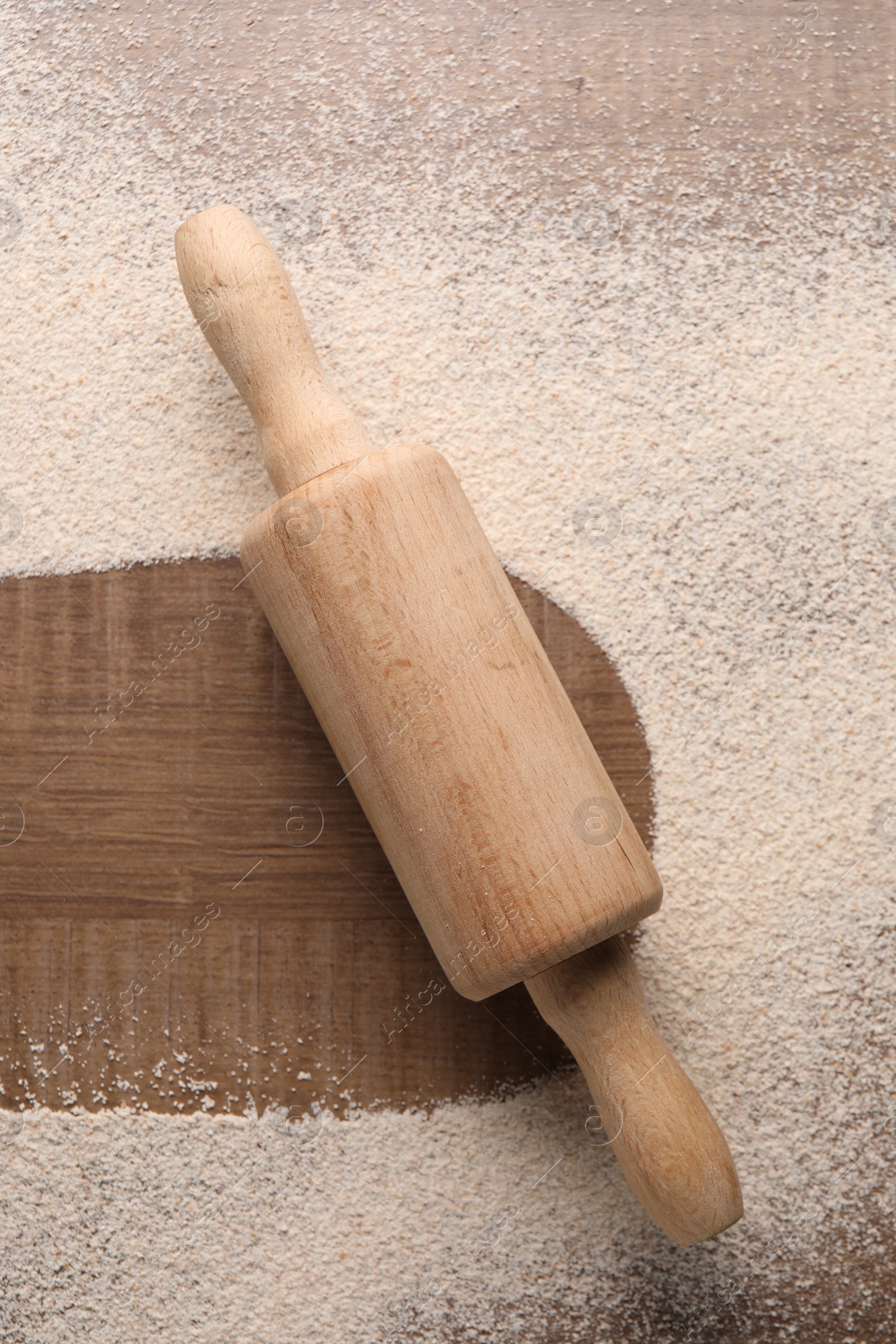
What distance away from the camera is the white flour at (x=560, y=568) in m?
0.77

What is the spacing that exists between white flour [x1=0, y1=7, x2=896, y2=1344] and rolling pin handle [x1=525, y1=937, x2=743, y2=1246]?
0.08 metres

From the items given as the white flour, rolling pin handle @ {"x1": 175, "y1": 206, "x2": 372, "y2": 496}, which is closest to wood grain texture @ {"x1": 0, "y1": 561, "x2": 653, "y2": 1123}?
the white flour

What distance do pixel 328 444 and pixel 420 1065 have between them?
1.71 feet

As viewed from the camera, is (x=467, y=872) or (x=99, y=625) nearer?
(x=467, y=872)

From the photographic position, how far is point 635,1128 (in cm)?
68

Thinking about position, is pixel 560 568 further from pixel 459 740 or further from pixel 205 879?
pixel 205 879

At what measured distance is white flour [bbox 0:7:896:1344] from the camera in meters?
0.77

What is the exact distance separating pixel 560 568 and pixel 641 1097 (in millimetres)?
422

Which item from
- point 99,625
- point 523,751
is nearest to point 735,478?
point 523,751

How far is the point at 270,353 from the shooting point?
0.70 metres

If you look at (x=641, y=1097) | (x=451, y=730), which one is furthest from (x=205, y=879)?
(x=641, y=1097)

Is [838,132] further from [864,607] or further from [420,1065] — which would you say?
[420,1065]

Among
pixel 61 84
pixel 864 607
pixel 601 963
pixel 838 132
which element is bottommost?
pixel 601 963

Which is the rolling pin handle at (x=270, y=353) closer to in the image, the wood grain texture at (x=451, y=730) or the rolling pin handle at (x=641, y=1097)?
the wood grain texture at (x=451, y=730)
